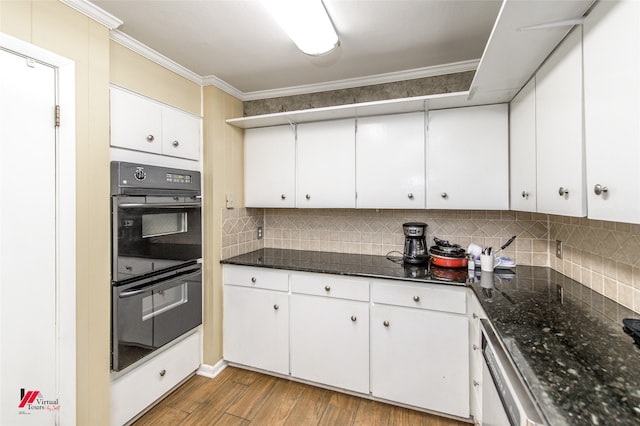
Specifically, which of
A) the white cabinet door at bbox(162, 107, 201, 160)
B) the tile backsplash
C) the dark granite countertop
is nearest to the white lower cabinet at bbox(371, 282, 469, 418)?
the dark granite countertop

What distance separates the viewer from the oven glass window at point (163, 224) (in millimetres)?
1765

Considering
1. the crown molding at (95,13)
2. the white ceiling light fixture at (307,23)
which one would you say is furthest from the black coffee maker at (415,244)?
the crown molding at (95,13)

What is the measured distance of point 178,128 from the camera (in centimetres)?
208

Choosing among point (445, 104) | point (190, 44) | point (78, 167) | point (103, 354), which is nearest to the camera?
point (78, 167)

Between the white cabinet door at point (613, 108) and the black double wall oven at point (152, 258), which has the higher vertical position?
the white cabinet door at point (613, 108)

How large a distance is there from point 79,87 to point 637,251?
2.69 meters

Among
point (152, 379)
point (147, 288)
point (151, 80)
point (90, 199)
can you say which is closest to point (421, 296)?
point (147, 288)

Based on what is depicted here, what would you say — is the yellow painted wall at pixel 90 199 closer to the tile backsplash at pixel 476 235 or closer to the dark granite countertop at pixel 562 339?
the tile backsplash at pixel 476 235

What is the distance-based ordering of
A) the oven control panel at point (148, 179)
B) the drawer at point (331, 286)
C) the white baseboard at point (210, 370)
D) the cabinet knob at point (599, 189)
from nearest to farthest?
the cabinet knob at point (599, 189)
the oven control panel at point (148, 179)
the drawer at point (331, 286)
the white baseboard at point (210, 370)

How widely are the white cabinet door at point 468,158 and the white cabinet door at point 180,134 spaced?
5.90ft

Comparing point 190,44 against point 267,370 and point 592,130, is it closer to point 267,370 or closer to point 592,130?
point 592,130

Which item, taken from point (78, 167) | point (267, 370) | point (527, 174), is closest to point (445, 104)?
point (527, 174)

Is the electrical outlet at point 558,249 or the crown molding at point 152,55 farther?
the electrical outlet at point 558,249

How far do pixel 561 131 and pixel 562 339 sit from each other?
84 cm
